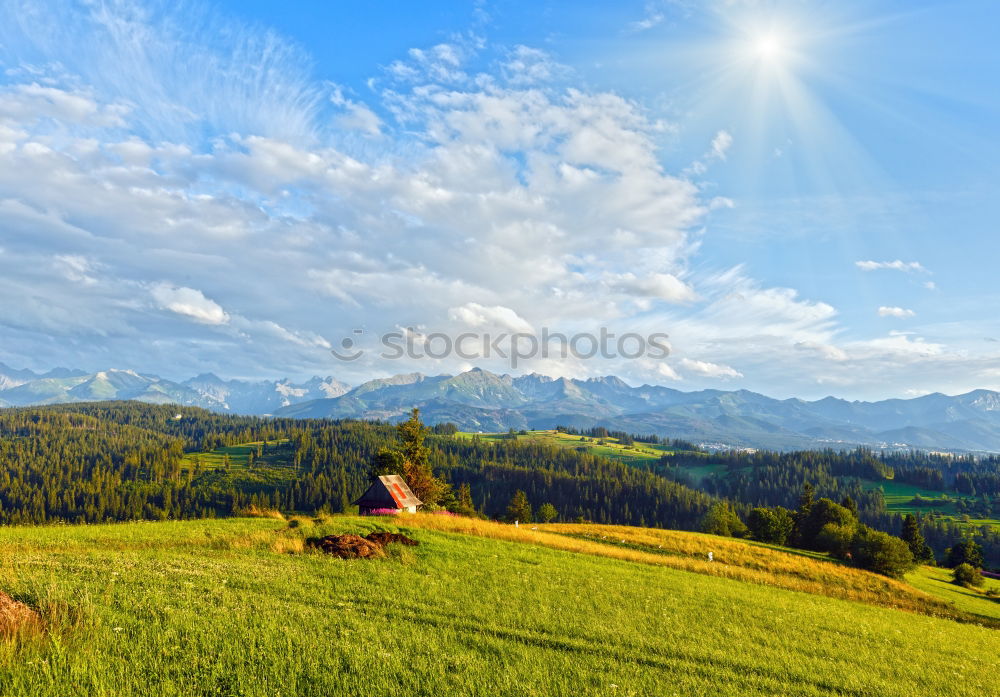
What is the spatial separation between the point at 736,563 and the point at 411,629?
114ft

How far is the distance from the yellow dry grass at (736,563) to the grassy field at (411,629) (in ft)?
21.7

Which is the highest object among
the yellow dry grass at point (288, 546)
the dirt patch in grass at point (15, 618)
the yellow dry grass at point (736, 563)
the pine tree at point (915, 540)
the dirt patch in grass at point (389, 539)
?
the dirt patch in grass at point (15, 618)

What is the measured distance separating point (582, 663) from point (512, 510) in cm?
10271

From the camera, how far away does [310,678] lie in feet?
29.6

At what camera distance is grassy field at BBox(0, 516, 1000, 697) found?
29.4ft

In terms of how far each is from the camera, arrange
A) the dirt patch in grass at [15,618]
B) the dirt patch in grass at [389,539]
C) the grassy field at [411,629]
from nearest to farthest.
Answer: the dirt patch in grass at [15,618] → the grassy field at [411,629] → the dirt patch in grass at [389,539]

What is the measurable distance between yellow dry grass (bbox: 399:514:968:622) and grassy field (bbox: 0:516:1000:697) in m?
6.61

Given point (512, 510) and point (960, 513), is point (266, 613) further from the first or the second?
point (960, 513)

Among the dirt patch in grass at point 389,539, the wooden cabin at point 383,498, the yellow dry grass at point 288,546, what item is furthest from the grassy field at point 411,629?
the wooden cabin at point 383,498

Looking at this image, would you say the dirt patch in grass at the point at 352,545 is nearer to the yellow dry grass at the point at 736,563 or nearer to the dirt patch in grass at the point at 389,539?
the dirt patch in grass at the point at 389,539

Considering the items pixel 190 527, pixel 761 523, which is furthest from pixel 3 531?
pixel 761 523

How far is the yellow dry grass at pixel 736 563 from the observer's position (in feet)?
105

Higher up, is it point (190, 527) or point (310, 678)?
point (310, 678)

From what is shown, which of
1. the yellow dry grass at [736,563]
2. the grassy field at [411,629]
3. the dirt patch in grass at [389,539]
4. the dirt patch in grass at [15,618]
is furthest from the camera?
the yellow dry grass at [736,563]
